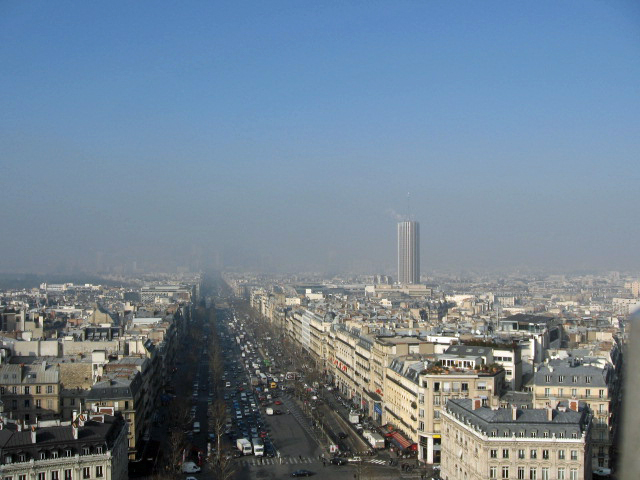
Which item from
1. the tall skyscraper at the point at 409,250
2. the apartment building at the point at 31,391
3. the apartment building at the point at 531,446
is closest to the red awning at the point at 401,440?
the apartment building at the point at 531,446

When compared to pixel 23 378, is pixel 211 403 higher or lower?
lower

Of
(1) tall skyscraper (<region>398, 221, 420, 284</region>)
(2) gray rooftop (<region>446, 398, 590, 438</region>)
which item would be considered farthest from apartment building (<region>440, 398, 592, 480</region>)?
(1) tall skyscraper (<region>398, 221, 420, 284</region>)

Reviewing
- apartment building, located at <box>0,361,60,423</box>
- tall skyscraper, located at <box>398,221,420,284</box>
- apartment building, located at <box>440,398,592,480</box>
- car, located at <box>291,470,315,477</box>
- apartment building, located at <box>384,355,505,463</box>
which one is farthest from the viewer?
tall skyscraper, located at <box>398,221,420,284</box>

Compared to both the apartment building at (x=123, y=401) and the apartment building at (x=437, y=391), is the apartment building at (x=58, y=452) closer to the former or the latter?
the apartment building at (x=123, y=401)

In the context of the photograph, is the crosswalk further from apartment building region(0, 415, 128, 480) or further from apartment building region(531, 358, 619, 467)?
apartment building region(531, 358, 619, 467)

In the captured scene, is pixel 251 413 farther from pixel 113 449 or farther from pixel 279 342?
pixel 279 342

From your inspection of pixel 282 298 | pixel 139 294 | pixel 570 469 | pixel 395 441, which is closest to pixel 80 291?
pixel 139 294

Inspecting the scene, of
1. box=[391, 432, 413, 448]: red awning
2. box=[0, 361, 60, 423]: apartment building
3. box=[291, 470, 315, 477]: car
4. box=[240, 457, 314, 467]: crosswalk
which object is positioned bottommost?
box=[240, 457, 314, 467]: crosswalk
